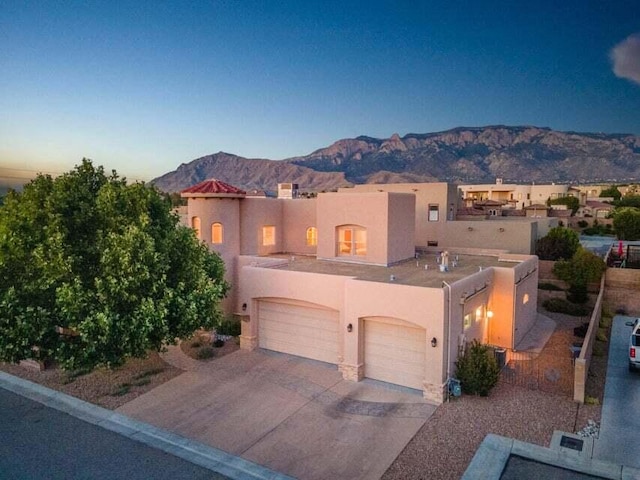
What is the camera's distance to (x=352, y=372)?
1393 centimetres

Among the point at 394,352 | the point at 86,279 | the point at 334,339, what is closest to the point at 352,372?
the point at 394,352

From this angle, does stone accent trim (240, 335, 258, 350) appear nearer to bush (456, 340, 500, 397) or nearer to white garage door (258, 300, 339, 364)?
white garage door (258, 300, 339, 364)

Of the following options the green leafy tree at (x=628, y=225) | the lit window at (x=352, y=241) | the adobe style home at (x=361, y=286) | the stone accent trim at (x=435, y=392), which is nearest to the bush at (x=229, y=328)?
the adobe style home at (x=361, y=286)

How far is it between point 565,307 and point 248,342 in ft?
53.2

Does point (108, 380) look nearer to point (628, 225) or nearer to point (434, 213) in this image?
point (434, 213)

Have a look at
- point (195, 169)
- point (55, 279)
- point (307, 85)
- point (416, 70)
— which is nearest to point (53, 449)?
point (55, 279)

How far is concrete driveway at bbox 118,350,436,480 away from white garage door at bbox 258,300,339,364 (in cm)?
61

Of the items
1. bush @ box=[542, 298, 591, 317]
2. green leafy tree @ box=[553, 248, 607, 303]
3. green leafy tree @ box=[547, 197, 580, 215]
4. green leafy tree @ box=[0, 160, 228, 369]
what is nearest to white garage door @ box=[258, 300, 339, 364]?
green leafy tree @ box=[0, 160, 228, 369]

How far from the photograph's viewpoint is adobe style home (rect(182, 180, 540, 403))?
13203mm

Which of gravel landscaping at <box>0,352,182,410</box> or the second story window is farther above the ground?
the second story window

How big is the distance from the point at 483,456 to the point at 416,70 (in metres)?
67.4

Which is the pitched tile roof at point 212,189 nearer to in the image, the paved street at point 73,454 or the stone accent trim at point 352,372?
the stone accent trim at point 352,372

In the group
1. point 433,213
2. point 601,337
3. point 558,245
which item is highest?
point 433,213

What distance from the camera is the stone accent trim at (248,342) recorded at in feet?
55.2
